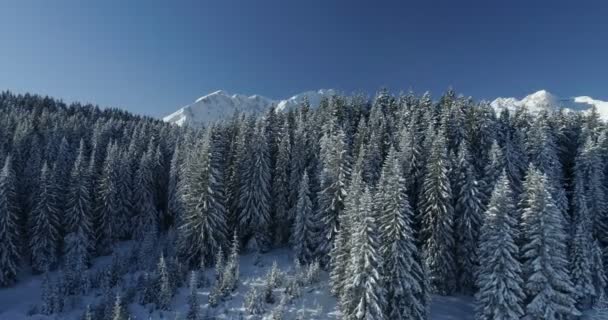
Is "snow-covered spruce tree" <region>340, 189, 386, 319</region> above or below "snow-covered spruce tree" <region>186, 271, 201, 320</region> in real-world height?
above

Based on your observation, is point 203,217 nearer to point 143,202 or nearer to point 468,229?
point 143,202

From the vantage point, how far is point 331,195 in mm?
48688

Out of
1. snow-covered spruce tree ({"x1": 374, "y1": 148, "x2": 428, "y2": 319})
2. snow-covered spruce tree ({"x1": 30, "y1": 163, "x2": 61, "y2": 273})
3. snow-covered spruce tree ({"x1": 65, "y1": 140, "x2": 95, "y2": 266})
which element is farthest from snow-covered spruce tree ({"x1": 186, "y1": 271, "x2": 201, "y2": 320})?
snow-covered spruce tree ({"x1": 30, "y1": 163, "x2": 61, "y2": 273})

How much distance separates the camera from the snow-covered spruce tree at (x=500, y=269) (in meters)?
34.1

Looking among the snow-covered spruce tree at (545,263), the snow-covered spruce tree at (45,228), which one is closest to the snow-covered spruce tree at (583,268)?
the snow-covered spruce tree at (545,263)

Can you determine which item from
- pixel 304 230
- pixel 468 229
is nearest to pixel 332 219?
pixel 304 230

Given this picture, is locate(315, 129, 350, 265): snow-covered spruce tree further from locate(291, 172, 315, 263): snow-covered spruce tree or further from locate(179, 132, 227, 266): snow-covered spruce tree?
locate(179, 132, 227, 266): snow-covered spruce tree

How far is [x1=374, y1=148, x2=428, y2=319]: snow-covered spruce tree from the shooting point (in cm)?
3419

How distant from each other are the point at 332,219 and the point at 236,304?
559 inches

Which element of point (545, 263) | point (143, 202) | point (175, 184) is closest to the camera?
point (545, 263)

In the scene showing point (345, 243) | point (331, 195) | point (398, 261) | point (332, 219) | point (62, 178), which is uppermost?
point (62, 178)

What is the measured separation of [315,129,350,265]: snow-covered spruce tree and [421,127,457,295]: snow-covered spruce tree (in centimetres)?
951

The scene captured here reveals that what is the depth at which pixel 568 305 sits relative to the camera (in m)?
34.7

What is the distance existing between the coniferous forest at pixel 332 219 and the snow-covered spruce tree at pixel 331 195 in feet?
0.71
